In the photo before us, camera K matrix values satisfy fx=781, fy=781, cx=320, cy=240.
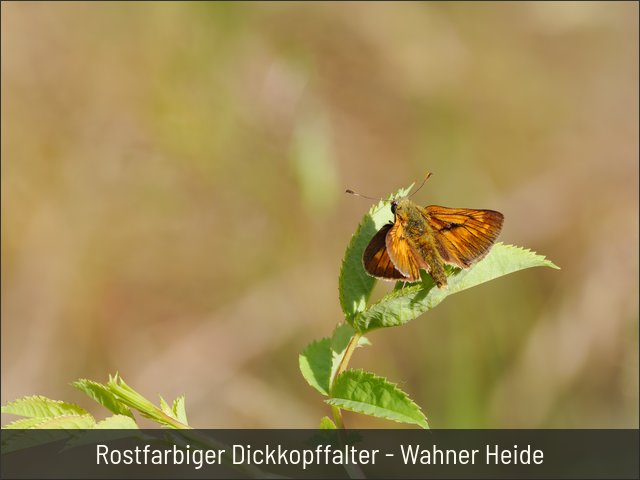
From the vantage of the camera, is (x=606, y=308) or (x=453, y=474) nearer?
(x=453, y=474)

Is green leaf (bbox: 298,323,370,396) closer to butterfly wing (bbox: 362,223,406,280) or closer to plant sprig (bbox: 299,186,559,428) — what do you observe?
plant sprig (bbox: 299,186,559,428)

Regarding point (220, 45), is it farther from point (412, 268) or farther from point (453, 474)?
point (412, 268)

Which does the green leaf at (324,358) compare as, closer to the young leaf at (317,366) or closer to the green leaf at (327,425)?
the young leaf at (317,366)

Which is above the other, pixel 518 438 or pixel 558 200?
pixel 558 200

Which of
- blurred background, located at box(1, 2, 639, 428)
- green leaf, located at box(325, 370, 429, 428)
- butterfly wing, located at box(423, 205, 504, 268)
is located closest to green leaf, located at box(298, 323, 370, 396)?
green leaf, located at box(325, 370, 429, 428)

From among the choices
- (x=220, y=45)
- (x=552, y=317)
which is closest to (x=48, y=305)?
(x=220, y=45)

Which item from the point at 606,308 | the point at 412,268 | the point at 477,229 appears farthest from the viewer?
the point at 606,308

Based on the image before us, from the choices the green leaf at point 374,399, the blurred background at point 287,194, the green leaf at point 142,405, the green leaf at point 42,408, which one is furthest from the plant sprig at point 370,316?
the blurred background at point 287,194
